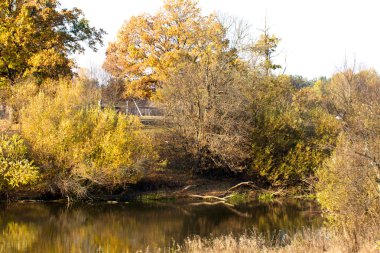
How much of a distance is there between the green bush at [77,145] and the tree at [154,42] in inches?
502

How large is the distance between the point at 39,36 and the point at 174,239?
846 inches

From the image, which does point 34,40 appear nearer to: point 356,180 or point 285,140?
point 285,140

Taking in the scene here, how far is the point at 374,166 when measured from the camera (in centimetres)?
1315

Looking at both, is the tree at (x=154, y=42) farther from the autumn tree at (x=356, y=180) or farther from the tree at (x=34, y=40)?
the autumn tree at (x=356, y=180)

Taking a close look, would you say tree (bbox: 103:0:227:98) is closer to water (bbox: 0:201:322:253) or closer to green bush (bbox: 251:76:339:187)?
green bush (bbox: 251:76:339:187)

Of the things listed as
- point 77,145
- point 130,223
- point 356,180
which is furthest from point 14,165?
point 356,180

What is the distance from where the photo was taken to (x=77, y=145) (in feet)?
88.3

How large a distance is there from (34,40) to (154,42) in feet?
37.8

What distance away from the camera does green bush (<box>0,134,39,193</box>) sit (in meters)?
24.5

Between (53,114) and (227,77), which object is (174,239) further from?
(227,77)


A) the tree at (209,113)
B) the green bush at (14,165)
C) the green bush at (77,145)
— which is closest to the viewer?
the green bush at (14,165)

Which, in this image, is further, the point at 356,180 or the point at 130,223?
the point at 130,223

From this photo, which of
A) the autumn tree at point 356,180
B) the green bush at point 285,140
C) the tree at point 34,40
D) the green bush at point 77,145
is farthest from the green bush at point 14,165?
the green bush at point 285,140

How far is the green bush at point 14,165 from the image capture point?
24.5 metres
